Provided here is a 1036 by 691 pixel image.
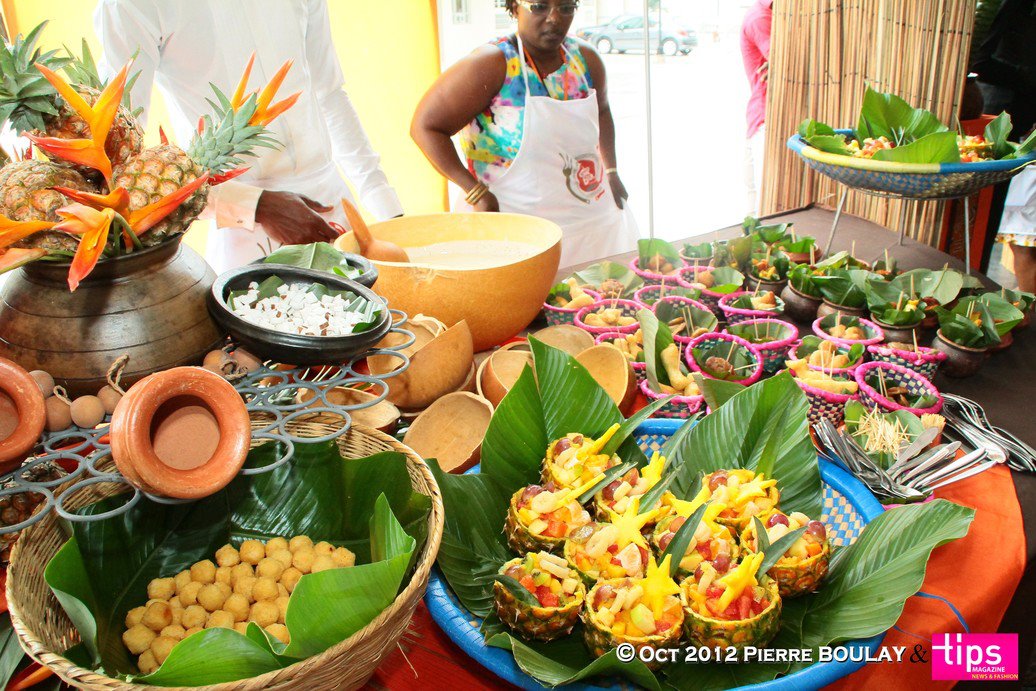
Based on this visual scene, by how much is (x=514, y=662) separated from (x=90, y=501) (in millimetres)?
535

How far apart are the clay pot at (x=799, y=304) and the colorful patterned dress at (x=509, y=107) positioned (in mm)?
1293

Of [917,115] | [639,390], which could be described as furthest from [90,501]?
[917,115]

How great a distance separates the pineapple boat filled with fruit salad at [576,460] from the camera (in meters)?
0.98

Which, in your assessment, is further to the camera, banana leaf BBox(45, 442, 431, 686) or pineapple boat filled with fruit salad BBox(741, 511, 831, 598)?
pineapple boat filled with fruit salad BBox(741, 511, 831, 598)

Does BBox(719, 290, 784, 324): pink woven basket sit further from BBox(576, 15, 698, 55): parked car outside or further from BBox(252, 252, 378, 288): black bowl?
BBox(576, 15, 698, 55): parked car outside

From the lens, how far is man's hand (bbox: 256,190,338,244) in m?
1.95

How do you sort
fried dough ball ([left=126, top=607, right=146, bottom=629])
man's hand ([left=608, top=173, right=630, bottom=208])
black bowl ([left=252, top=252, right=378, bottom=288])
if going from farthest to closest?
man's hand ([left=608, top=173, right=630, bottom=208]) → black bowl ([left=252, top=252, right=378, bottom=288]) → fried dough ball ([left=126, top=607, right=146, bottom=629])

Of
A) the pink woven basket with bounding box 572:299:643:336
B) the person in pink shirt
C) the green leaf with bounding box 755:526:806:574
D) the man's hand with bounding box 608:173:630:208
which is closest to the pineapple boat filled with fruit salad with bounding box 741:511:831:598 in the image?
the green leaf with bounding box 755:526:806:574

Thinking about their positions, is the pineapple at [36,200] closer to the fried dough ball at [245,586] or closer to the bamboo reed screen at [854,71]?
the fried dough ball at [245,586]

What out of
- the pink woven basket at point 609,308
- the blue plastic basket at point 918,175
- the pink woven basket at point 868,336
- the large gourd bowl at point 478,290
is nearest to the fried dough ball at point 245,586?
the large gourd bowl at point 478,290

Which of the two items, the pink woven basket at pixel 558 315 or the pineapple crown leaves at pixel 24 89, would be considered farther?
the pink woven basket at pixel 558 315

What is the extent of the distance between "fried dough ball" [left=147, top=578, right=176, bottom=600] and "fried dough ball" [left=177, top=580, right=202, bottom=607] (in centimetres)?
2

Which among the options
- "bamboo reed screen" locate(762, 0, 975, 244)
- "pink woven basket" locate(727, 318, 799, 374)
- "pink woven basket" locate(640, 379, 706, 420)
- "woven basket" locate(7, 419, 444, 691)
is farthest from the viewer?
"bamboo reed screen" locate(762, 0, 975, 244)

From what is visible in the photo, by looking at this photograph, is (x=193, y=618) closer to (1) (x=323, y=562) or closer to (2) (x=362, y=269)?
(1) (x=323, y=562)
